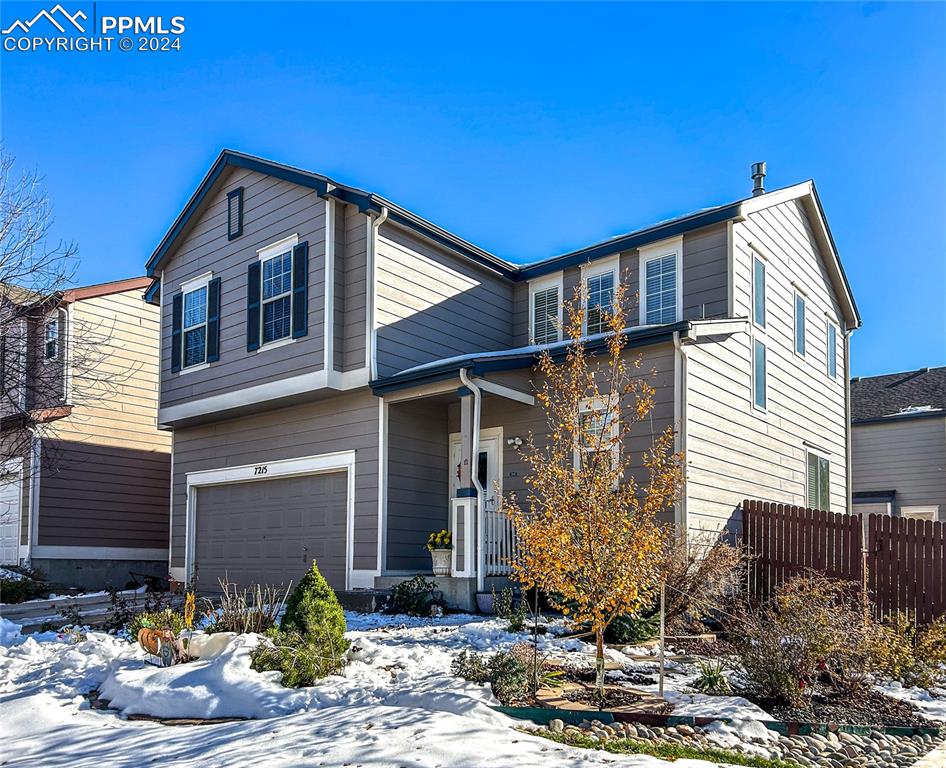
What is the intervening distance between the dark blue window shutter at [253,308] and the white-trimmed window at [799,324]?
33.9ft

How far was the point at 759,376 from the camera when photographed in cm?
1516

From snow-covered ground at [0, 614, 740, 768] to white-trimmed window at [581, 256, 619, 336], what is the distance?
23.8ft

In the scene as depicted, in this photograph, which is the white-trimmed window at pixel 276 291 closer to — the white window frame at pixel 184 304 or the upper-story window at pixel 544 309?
the white window frame at pixel 184 304

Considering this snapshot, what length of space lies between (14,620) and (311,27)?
1010 centimetres

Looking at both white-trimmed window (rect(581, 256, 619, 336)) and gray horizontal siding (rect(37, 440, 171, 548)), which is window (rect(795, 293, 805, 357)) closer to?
white-trimmed window (rect(581, 256, 619, 336))

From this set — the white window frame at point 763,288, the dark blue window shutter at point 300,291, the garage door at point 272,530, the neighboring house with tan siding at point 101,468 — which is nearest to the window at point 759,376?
the white window frame at point 763,288

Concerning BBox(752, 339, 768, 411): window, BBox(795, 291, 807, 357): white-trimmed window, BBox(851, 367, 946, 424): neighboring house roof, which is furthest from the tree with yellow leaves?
BBox(851, 367, 946, 424): neighboring house roof

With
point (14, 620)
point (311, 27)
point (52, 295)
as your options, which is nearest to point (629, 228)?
point (311, 27)

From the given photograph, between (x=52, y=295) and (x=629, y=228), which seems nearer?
(x=52, y=295)

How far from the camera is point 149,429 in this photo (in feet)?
69.3

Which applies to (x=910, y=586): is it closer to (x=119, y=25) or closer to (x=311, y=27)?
(x=311, y=27)

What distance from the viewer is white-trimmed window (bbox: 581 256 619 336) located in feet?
51.2

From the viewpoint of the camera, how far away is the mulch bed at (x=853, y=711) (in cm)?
690


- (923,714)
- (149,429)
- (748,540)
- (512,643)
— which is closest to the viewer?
(923,714)
